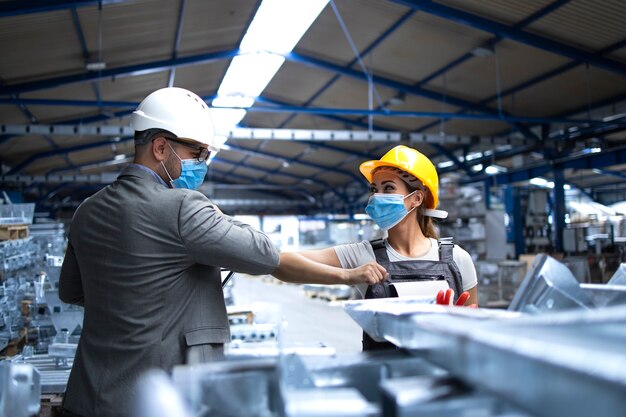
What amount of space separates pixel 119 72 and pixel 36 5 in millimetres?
3376

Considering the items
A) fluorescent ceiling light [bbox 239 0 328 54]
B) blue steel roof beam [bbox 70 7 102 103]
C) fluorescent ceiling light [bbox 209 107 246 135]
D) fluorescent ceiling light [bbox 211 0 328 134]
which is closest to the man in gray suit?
fluorescent ceiling light [bbox 211 0 328 134]

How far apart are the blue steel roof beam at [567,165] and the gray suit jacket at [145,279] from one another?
11085 mm

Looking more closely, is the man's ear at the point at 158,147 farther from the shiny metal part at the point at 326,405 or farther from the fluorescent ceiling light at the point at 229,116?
the fluorescent ceiling light at the point at 229,116

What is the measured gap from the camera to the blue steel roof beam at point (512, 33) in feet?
25.9

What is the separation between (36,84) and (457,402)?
1087 centimetres

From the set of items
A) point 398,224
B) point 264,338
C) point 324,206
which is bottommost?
point 264,338

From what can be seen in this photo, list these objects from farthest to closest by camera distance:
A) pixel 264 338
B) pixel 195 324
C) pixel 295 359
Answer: pixel 264 338 → pixel 195 324 → pixel 295 359

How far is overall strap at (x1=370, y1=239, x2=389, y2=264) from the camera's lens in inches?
96.0

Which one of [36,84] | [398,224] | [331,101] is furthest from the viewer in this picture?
[331,101]

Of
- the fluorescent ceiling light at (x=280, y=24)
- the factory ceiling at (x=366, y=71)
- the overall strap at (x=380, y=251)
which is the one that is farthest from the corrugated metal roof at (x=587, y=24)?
the overall strap at (x=380, y=251)

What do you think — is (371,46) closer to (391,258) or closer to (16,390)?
(391,258)

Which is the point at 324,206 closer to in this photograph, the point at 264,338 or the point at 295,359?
the point at 264,338

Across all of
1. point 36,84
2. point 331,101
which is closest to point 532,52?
point 331,101

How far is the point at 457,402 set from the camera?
0.76 metres
